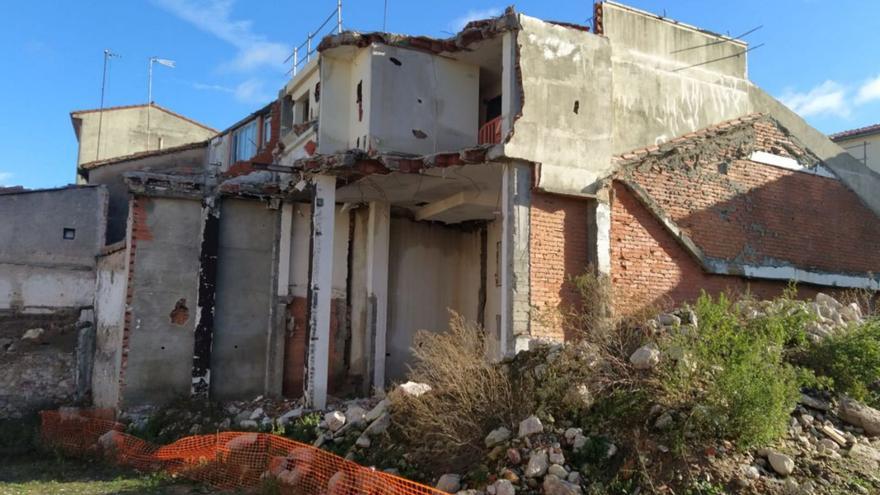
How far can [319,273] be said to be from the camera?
13.9 meters

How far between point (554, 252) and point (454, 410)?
4110 millimetres

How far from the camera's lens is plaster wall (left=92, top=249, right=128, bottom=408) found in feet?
51.2

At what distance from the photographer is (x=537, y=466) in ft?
25.3

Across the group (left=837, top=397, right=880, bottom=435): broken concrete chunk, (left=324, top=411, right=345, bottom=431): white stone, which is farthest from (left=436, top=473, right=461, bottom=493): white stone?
(left=837, top=397, right=880, bottom=435): broken concrete chunk

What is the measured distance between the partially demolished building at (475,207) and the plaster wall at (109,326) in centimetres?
11

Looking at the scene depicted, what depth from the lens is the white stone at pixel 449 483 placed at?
7957 mm

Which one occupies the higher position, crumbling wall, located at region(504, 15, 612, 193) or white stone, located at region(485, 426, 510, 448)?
crumbling wall, located at region(504, 15, 612, 193)

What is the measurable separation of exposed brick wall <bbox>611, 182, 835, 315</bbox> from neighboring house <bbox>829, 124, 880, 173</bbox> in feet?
46.4

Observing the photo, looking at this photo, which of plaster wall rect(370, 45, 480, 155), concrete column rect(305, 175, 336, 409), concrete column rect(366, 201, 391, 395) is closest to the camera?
concrete column rect(305, 175, 336, 409)

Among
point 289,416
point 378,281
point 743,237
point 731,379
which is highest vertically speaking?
point 743,237

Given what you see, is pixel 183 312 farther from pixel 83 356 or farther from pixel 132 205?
pixel 83 356

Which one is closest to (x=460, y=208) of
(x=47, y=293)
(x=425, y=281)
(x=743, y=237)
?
(x=425, y=281)

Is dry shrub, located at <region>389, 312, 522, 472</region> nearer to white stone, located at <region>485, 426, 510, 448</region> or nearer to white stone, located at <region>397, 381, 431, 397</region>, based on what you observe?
white stone, located at <region>397, 381, 431, 397</region>

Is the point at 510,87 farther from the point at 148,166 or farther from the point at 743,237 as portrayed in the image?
the point at 148,166
